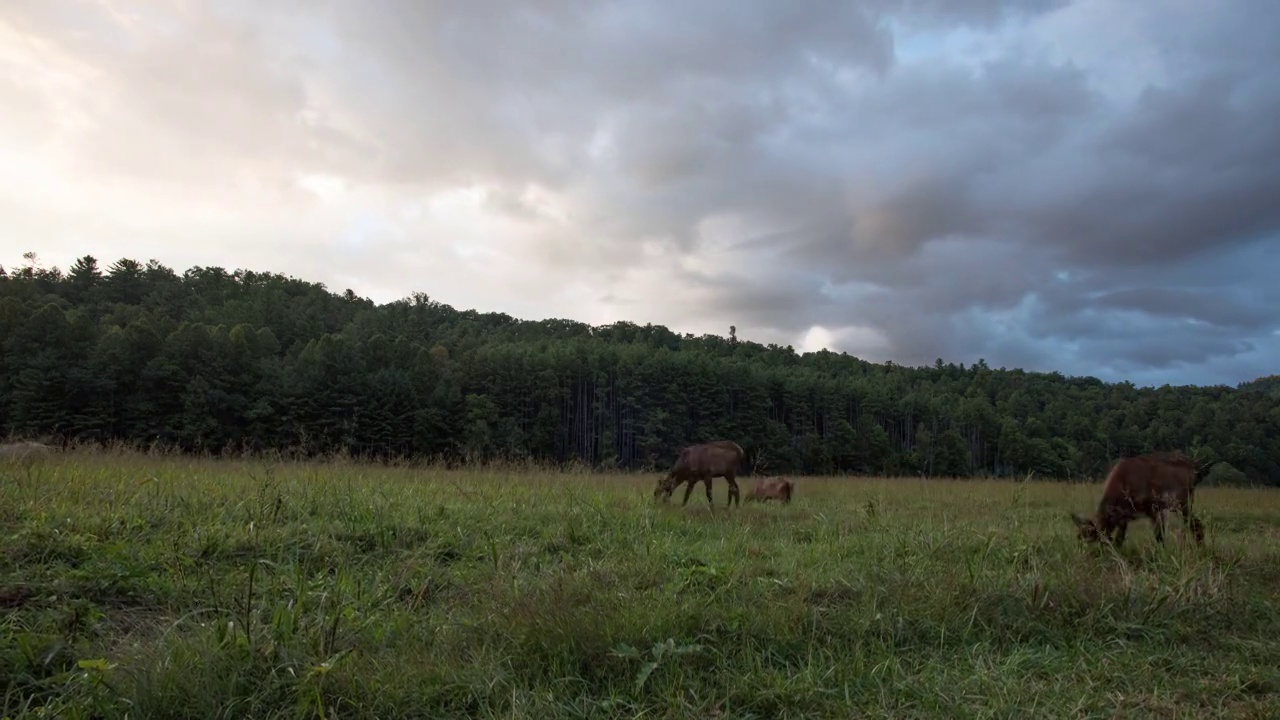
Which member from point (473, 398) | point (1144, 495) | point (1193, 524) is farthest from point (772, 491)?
point (473, 398)

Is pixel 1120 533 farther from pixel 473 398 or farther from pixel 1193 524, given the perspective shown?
pixel 473 398

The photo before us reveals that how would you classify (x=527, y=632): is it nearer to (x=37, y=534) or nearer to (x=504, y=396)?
(x=37, y=534)

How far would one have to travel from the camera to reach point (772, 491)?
50.9 feet

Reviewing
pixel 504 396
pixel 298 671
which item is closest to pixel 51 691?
pixel 298 671

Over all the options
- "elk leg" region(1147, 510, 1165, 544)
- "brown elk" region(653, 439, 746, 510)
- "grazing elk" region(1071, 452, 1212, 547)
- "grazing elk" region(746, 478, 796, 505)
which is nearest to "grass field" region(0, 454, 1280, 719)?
"elk leg" region(1147, 510, 1165, 544)

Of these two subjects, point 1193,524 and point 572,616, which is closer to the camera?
point 572,616

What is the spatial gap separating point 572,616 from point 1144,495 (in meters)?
7.86

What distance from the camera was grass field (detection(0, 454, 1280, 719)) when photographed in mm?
3227

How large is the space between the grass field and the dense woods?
6.19 m

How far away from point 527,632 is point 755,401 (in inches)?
2642

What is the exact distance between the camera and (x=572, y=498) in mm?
8195

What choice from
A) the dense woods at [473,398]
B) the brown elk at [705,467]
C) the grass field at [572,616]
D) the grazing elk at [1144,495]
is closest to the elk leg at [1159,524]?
the grazing elk at [1144,495]

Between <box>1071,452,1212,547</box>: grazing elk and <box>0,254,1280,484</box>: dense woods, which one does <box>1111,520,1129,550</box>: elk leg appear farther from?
<box>0,254,1280,484</box>: dense woods

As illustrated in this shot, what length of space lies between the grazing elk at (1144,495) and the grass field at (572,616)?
0.76 ft
